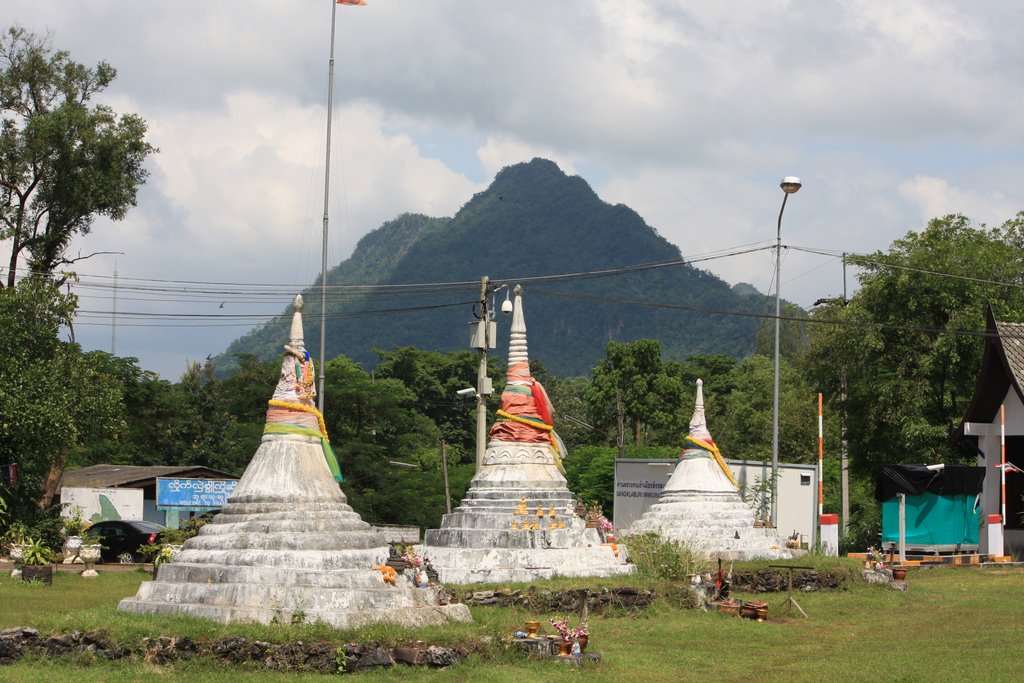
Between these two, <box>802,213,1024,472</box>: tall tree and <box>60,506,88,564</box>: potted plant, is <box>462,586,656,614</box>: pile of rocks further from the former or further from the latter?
<box>802,213,1024,472</box>: tall tree

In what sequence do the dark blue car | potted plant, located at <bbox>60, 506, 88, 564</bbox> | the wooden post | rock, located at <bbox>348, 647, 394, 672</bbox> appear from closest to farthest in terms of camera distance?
rock, located at <bbox>348, 647, 394, 672</bbox> → potted plant, located at <bbox>60, 506, 88, 564</bbox> → the dark blue car → the wooden post

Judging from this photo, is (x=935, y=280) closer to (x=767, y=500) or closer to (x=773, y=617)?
(x=767, y=500)

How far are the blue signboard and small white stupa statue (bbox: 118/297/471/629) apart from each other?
1629 cm

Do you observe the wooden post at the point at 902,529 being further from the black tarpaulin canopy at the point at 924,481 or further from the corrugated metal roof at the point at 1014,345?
the corrugated metal roof at the point at 1014,345

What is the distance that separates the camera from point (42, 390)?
97.0 ft

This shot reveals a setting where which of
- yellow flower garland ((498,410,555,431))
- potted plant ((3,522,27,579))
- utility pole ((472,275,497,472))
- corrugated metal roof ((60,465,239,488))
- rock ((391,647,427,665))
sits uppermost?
utility pole ((472,275,497,472))

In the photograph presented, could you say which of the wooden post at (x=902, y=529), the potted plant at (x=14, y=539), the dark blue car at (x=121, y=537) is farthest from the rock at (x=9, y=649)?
the wooden post at (x=902, y=529)

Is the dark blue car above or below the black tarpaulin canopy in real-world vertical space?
below

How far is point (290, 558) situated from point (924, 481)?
75.1 ft

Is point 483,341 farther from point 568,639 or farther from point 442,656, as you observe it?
point 442,656

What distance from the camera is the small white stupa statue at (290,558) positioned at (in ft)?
57.0

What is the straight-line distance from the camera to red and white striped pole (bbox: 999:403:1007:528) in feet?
114

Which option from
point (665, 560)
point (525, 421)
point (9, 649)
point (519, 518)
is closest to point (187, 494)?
point (525, 421)

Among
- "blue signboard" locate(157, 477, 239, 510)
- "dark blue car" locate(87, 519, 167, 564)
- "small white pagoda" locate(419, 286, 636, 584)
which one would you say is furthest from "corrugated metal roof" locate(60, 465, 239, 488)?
"small white pagoda" locate(419, 286, 636, 584)
